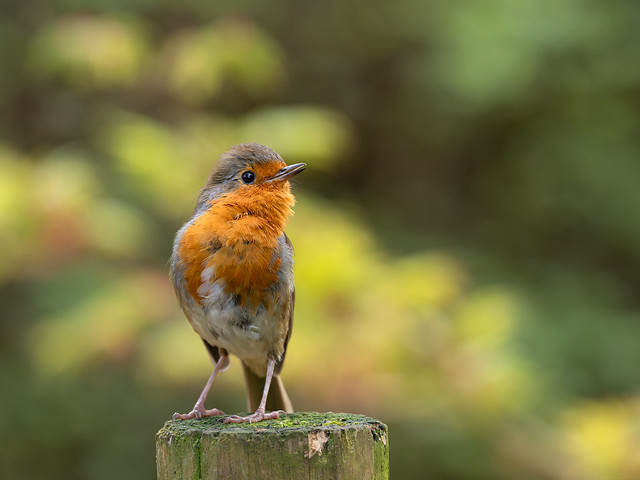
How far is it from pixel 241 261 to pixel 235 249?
49mm

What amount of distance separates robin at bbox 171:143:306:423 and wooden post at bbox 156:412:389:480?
60 cm

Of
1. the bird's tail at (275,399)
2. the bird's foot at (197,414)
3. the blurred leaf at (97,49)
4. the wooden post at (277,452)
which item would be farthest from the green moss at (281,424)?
the blurred leaf at (97,49)

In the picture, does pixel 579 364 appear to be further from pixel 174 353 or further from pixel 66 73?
pixel 66 73

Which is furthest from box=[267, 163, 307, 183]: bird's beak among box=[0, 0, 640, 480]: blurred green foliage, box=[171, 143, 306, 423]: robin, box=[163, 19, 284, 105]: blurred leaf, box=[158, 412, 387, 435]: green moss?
box=[163, 19, 284, 105]: blurred leaf

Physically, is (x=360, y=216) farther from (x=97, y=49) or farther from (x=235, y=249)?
(x=235, y=249)

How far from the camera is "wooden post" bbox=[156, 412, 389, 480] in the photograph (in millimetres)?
2162

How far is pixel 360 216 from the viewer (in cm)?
728

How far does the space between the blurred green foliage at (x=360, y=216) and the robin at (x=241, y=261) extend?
1.37m

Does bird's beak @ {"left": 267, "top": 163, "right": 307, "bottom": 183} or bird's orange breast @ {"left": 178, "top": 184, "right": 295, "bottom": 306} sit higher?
bird's beak @ {"left": 267, "top": 163, "right": 307, "bottom": 183}

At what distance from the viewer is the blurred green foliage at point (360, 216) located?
4.84 m

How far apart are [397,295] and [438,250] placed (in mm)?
2773

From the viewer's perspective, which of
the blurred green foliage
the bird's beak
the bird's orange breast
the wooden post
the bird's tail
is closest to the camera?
the wooden post

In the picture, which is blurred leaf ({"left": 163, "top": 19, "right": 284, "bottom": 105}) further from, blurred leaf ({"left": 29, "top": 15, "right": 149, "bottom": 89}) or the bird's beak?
the bird's beak

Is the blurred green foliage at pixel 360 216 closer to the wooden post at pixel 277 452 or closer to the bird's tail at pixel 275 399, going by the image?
the bird's tail at pixel 275 399
